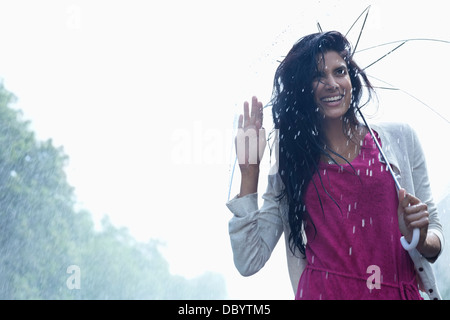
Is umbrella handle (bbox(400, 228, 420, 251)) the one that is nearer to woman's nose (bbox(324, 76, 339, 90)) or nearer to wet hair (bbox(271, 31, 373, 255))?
wet hair (bbox(271, 31, 373, 255))

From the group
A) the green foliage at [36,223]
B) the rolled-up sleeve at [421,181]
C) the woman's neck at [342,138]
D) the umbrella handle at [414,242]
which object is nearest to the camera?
the umbrella handle at [414,242]

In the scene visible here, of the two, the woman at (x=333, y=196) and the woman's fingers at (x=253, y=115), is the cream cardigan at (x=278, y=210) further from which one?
the woman's fingers at (x=253, y=115)

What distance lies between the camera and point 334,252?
2059 millimetres

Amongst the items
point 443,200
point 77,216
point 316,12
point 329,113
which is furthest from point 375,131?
point 77,216

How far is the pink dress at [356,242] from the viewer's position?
2.01 metres

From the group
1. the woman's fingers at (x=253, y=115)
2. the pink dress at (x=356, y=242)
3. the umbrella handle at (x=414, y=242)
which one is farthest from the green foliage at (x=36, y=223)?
the umbrella handle at (x=414, y=242)

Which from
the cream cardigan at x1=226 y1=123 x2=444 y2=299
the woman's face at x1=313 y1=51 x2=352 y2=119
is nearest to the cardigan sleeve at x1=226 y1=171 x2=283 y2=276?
the cream cardigan at x1=226 y1=123 x2=444 y2=299

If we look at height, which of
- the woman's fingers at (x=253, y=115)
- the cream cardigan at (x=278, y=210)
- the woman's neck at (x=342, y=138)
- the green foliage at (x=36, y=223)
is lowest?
the cream cardigan at (x=278, y=210)

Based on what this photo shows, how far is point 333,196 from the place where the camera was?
7.00ft

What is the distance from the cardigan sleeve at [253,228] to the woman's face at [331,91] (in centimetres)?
31

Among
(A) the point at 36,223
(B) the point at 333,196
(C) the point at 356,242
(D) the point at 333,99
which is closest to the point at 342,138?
(D) the point at 333,99

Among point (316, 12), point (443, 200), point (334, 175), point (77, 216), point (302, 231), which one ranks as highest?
point (77, 216)

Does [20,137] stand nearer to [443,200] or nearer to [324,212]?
[443,200]

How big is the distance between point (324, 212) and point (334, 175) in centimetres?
14
